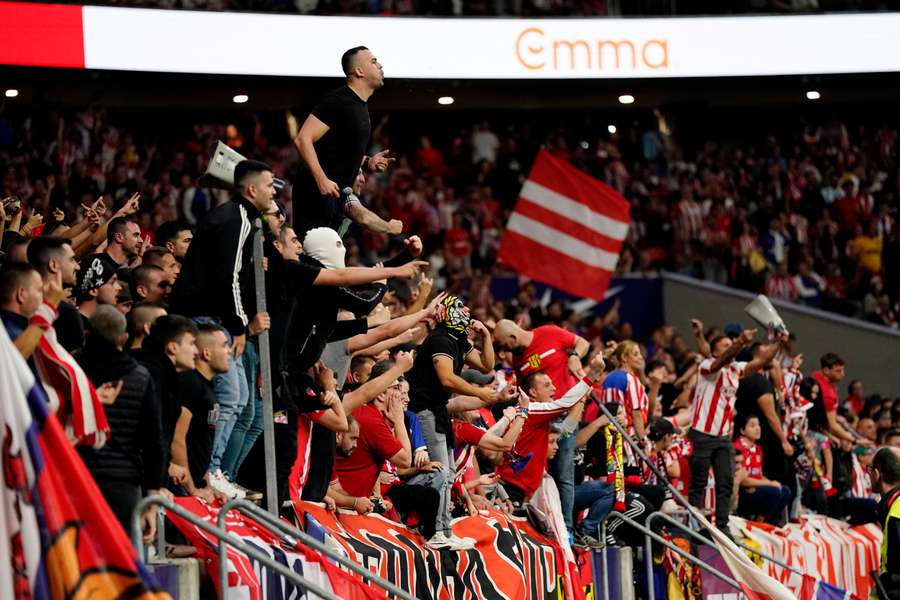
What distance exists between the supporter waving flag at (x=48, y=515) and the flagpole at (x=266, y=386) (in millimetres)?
1692

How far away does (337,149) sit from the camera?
9.79 meters

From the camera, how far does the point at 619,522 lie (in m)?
12.0

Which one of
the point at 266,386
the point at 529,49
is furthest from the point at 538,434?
the point at 529,49

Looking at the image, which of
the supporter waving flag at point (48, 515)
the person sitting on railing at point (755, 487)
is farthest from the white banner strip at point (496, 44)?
the supporter waving flag at point (48, 515)

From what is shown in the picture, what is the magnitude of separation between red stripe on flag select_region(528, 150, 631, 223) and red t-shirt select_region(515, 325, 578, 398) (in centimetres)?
657

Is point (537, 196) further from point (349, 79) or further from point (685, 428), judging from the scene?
point (349, 79)

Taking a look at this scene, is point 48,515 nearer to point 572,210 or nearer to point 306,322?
point 306,322

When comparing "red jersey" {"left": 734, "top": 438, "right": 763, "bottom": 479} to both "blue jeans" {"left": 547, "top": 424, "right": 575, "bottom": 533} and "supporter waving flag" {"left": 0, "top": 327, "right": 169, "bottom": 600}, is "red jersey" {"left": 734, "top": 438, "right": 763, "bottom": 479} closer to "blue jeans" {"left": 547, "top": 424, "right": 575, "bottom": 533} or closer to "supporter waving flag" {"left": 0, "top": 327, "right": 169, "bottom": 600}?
"blue jeans" {"left": 547, "top": 424, "right": 575, "bottom": 533}

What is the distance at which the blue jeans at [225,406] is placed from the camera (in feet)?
27.5

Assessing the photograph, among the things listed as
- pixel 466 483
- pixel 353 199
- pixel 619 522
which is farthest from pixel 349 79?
pixel 619 522

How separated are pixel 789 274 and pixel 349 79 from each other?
14.5 metres

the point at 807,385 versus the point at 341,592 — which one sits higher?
the point at 807,385

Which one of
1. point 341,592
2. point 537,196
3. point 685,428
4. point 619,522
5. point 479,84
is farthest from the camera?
point 479,84

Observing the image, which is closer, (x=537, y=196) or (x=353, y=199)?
(x=353, y=199)
